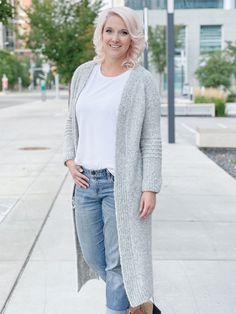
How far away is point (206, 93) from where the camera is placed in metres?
30.4

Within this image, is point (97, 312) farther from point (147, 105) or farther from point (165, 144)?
point (165, 144)

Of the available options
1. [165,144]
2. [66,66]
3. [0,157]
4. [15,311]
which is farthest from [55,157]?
[66,66]

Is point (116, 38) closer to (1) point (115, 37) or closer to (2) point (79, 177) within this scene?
(1) point (115, 37)

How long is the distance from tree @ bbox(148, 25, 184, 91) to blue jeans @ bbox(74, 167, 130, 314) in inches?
1860

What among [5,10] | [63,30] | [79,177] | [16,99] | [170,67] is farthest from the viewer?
[16,99]

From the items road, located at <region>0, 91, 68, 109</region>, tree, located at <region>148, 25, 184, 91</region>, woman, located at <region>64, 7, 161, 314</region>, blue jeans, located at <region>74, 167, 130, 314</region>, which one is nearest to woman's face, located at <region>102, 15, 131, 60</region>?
woman, located at <region>64, 7, 161, 314</region>

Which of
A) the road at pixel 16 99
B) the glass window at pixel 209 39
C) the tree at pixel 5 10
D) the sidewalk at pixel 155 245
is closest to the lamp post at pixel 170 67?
the sidewalk at pixel 155 245

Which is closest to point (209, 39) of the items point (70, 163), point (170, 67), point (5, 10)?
point (170, 67)

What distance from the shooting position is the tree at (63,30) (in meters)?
28.1

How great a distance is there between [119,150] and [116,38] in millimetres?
560

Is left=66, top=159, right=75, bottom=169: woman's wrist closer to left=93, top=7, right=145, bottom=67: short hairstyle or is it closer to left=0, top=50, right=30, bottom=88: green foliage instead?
left=93, top=7, right=145, bottom=67: short hairstyle

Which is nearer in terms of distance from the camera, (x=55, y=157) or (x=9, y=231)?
(x=9, y=231)

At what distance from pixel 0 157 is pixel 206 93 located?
2044 cm

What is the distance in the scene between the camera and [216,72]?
39844 millimetres
